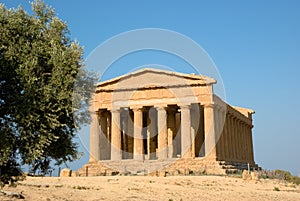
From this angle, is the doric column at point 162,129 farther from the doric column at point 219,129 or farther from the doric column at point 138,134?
the doric column at point 219,129

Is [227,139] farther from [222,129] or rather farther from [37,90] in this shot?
[37,90]

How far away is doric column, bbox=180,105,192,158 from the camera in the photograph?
4214 cm

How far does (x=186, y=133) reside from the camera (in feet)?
140

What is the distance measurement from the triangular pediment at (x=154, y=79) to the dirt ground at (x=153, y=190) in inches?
508

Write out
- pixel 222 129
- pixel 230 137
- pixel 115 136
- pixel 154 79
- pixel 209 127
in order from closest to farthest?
pixel 209 127
pixel 154 79
pixel 115 136
pixel 222 129
pixel 230 137

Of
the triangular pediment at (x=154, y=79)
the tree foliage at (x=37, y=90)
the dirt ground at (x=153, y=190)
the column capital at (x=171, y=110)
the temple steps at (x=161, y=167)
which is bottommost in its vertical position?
the dirt ground at (x=153, y=190)

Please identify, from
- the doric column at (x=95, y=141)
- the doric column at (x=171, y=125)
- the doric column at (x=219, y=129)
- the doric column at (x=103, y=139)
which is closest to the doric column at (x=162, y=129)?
the doric column at (x=171, y=125)

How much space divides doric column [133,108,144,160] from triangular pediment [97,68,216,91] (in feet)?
8.96

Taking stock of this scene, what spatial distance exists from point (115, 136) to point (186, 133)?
7.47m

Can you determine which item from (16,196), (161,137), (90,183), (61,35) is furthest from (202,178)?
(61,35)

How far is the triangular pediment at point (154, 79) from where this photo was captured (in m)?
42.4

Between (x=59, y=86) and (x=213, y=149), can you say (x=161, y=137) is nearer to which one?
(x=213, y=149)

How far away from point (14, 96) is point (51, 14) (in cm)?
368

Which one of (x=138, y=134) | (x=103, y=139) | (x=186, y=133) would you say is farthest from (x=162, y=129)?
(x=103, y=139)
